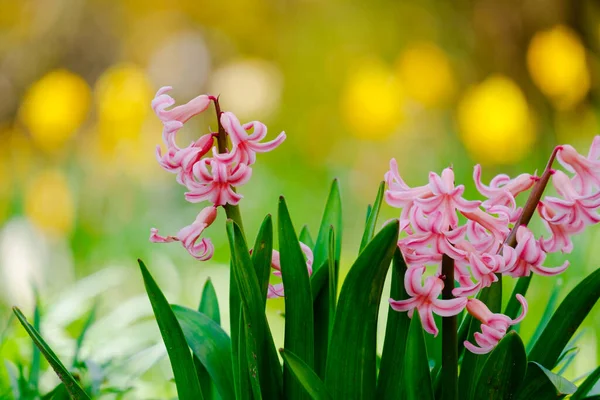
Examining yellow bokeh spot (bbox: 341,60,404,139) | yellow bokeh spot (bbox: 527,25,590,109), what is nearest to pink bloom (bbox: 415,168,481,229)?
yellow bokeh spot (bbox: 527,25,590,109)

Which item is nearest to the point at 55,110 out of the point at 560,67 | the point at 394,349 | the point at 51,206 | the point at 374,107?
the point at 51,206

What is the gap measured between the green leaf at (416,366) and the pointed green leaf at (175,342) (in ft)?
0.70

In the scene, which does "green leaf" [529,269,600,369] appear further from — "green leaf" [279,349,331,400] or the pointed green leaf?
the pointed green leaf

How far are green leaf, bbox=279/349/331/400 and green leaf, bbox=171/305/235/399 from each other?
0.15 metres

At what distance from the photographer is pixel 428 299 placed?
0.64 metres

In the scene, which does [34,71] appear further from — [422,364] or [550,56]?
[422,364]

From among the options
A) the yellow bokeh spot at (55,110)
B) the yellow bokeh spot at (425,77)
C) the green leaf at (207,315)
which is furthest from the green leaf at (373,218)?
the yellow bokeh spot at (425,77)

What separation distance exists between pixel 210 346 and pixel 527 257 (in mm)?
359

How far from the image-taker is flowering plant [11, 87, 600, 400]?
0.64 m

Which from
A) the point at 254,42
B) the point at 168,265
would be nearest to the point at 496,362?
the point at 168,265

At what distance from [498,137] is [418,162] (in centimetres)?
48

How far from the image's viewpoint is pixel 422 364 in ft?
2.19

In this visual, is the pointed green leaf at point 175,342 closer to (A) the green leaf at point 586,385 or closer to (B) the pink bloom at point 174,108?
(B) the pink bloom at point 174,108

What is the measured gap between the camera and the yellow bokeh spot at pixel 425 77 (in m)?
2.87
